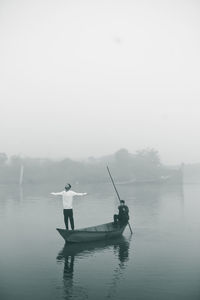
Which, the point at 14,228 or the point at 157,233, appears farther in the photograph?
the point at 14,228

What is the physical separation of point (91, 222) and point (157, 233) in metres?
8.23

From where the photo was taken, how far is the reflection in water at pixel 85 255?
43.5 feet

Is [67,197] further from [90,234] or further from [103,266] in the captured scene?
[103,266]

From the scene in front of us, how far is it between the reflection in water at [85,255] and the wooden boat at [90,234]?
0.28 meters

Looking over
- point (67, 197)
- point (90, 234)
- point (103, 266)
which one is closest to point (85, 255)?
point (103, 266)

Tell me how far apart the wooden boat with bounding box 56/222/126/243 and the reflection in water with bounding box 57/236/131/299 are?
0.93 ft

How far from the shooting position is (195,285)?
1396cm

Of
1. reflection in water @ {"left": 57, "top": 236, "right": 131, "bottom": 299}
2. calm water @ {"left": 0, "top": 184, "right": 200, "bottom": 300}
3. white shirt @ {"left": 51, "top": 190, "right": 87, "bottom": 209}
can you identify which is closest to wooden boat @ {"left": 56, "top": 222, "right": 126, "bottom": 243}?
reflection in water @ {"left": 57, "top": 236, "right": 131, "bottom": 299}

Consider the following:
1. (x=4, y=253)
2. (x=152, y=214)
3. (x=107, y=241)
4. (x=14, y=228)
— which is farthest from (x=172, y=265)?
(x=152, y=214)

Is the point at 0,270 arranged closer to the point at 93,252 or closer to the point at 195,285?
the point at 93,252

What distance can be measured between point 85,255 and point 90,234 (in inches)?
97.2

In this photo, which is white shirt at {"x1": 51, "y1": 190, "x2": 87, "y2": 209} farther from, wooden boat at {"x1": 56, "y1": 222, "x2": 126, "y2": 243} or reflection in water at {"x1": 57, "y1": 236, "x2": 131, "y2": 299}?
reflection in water at {"x1": 57, "y1": 236, "x2": 131, "y2": 299}

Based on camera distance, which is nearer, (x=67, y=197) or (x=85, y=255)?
(x=85, y=255)

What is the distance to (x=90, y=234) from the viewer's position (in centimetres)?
2114
